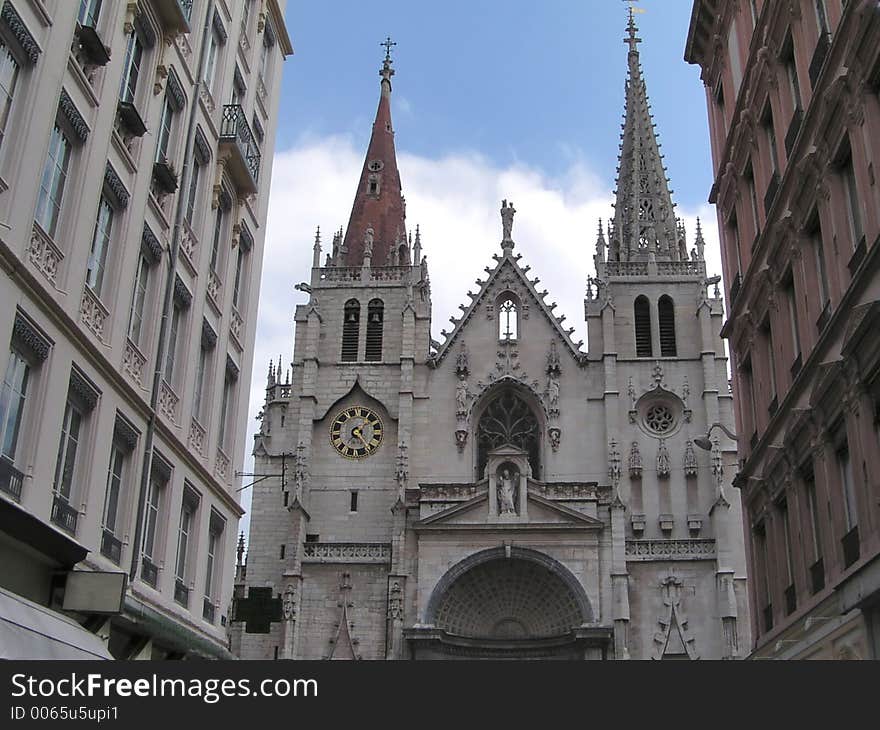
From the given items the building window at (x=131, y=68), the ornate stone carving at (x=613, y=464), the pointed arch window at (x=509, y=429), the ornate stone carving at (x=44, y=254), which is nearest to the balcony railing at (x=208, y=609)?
the ornate stone carving at (x=44, y=254)

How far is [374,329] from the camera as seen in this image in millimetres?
40781

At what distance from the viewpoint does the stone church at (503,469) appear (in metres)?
34.2

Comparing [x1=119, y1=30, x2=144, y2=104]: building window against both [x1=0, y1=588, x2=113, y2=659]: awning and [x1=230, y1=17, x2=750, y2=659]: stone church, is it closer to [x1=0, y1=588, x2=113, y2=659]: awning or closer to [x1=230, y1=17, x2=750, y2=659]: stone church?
[x1=0, y1=588, x2=113, y2=659]: awning

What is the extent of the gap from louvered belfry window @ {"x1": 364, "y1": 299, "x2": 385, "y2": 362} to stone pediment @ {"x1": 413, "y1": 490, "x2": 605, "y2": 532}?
775 cm

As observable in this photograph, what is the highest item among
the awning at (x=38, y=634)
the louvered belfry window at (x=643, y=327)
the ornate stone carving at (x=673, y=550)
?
→ the louvered belfry window at (x=643, y=327)

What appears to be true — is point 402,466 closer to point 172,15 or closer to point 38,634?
point 172,15

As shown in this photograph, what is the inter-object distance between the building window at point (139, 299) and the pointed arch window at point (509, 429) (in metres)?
24.6

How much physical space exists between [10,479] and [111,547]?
9.06 ft

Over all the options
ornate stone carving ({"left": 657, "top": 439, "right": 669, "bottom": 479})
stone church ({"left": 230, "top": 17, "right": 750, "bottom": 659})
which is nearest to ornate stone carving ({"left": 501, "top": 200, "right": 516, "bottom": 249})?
stone church ({"left": 230, "top": 17, "right": 750, "bottom": 659})

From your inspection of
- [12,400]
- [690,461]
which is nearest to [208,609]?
[12,400]

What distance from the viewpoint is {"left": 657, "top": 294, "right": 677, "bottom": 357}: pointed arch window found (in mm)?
39375

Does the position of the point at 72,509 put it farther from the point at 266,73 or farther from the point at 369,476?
the point at 369,476

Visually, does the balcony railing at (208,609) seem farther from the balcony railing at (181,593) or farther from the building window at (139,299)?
the building window at (139,299)

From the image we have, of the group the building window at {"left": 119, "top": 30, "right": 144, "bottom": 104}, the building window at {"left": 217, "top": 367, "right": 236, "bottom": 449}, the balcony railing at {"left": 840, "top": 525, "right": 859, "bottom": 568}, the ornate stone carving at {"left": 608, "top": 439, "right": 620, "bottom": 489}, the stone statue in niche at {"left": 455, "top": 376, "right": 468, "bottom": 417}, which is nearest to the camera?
the balcony railing at {"left": 840, "top": 525, "right": 859, "bottom": 568}
